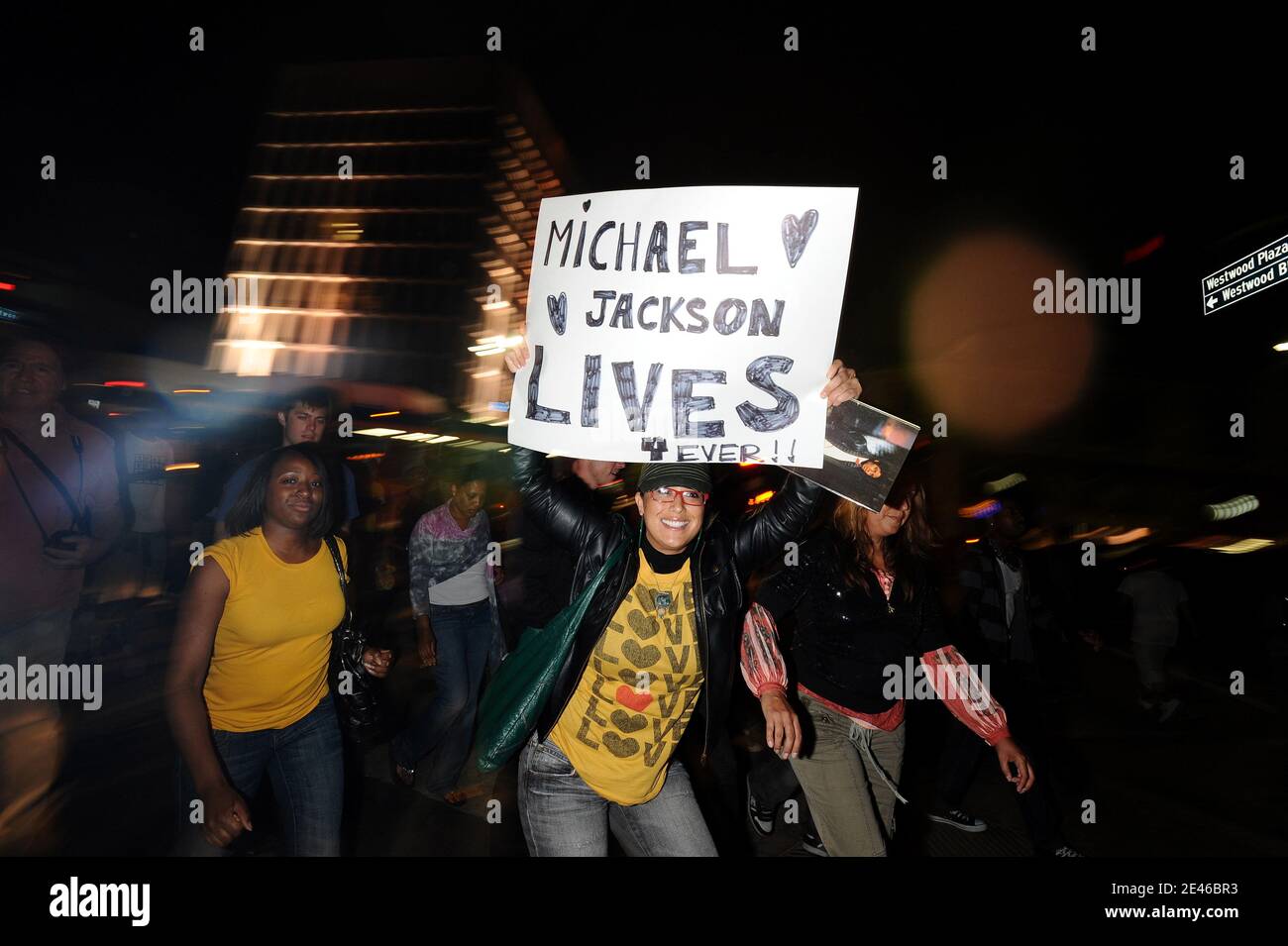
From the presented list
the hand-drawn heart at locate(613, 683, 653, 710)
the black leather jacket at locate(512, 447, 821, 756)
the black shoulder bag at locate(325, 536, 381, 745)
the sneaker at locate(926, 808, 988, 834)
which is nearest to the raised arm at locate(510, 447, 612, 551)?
the black leather jacket at locate(512, 447, 821, 756)

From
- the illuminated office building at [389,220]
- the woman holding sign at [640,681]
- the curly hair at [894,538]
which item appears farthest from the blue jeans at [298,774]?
the illuminated office building at [389,220]

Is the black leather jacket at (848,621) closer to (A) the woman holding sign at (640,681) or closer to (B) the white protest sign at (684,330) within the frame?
(A) the woman holding sign at (640,681)

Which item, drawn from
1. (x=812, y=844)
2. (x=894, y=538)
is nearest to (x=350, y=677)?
(x=894, y=538)

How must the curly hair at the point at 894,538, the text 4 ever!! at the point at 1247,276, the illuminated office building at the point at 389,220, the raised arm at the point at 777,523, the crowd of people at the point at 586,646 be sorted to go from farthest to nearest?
the illuminated office building at the point at 389,220 → the text 4 ever!! at the point at 1247,276 → the curly hair at the point at 894,538 → the raised arm at the point at 777,523 → the crowd of people at the point at 586,646

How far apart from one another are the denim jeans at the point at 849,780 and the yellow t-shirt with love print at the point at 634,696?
0.78 m

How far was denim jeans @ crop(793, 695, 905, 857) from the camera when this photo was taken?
9.92 feet

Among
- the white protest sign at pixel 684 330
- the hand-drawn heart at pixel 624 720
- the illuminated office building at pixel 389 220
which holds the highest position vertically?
the illuminated office building at pixel 389 220

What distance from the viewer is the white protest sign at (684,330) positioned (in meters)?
2.59

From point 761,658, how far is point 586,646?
2.39ft

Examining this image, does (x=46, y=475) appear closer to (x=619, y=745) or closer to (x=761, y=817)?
(x=619, y=745)

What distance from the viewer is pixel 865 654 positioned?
327 centimetres

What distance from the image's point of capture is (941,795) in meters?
4.75
